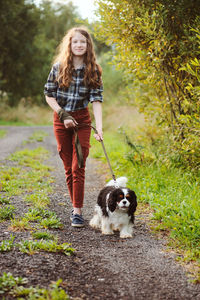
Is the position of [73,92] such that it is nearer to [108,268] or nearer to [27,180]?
[108,268]

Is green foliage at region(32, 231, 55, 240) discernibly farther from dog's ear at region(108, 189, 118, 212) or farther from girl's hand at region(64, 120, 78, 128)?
girl's hand at region(64, 120, 78, 128)

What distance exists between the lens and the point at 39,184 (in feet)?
19.6

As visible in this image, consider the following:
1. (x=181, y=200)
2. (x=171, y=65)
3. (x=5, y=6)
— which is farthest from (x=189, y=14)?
(x=5, y=6)

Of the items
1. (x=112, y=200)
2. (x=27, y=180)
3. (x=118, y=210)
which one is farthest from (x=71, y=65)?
(x=27, y=180)

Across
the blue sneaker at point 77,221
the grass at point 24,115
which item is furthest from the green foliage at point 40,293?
the grass at point 24,115

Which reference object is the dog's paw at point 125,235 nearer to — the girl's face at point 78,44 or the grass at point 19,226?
the grass at point 19,226

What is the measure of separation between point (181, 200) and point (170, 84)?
7.58 feet

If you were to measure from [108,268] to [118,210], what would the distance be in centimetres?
92

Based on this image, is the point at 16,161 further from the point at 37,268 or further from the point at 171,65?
the point at 37,268

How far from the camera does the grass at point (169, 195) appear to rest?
3.66m

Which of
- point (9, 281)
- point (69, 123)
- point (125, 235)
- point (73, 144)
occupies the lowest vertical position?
point (125, 235)

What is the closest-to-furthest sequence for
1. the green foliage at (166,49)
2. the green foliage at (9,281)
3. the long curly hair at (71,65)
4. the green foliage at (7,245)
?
the green foliage at (9,281), the green foliage at (7,245), the long curly hair at (71,65), the green foliage at (166,49)

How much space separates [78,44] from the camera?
407 cm

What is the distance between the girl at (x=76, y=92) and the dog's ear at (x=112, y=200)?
45 cm
